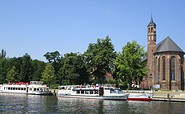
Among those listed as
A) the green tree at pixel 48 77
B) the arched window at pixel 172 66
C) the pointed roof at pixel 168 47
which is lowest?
the green tree at pixel 48 77

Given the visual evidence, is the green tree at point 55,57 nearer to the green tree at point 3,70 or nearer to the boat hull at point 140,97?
the green tree at point 3,70

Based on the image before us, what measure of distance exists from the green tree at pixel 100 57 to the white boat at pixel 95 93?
1653 cm

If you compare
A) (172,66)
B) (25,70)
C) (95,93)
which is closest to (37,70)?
(25,70)

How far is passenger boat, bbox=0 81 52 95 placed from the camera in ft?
289

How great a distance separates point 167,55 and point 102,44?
25.1 metres

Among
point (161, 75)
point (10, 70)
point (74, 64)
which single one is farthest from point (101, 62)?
point (10, 70)

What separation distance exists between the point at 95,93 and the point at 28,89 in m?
29.5

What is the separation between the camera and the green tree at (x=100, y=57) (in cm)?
8981

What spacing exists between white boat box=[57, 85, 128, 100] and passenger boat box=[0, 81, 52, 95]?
1266cm

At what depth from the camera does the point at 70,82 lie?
10431 cm

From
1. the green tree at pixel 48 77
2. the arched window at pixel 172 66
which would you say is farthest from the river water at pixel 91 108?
the green tree at pixel 48 77

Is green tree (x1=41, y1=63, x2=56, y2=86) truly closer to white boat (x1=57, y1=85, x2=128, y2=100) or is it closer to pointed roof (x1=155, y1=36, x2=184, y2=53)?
white boat (x1=57, y1=85, x2=128, y2=100)

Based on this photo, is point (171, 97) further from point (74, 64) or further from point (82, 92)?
point (74, 64)

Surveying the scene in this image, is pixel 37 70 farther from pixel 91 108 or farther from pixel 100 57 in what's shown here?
pixel 91 108
